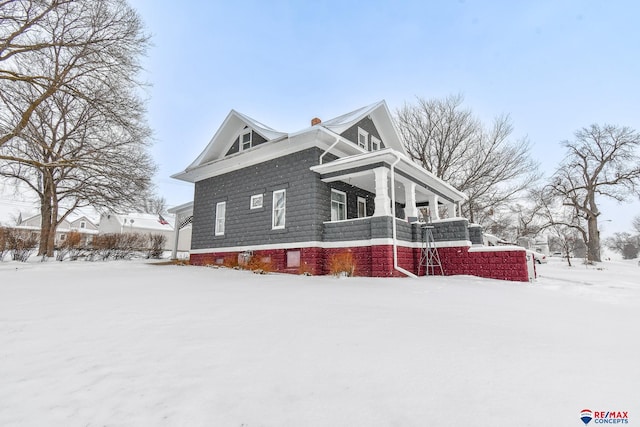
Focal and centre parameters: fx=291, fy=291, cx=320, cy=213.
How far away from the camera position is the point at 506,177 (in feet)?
59.6

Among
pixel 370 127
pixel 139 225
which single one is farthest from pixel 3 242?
pixel 139 225

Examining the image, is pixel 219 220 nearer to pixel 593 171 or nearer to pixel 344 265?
pixel 344 265

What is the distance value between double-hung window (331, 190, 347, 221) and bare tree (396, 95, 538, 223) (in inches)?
431

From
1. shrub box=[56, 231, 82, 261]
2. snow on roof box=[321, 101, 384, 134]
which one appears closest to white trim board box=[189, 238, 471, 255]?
snow on roof box=[321, 101, 384, 134]

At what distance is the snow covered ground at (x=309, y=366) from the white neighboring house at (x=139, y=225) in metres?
35.7

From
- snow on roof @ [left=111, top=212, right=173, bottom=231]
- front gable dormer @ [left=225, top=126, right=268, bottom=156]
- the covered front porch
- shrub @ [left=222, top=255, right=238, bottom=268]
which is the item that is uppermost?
front gable dormer @ [left=225, top=126, right=268, bottom=156]

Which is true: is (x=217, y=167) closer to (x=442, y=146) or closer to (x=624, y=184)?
(x=442, y=146)

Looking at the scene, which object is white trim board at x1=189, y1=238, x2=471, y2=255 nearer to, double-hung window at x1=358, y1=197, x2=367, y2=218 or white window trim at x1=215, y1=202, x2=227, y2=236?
white window trim at x1=215, y1=202, x2=227, y2=236

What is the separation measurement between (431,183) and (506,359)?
10896 mm

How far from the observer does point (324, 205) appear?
34.6ft

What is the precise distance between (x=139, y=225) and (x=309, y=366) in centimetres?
4148

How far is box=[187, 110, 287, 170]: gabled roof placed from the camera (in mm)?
12346

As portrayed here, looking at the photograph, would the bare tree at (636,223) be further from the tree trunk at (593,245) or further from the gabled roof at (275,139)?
the gabled roof at (275,139)

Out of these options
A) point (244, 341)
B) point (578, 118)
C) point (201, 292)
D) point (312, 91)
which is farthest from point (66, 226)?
point (578, 118)
